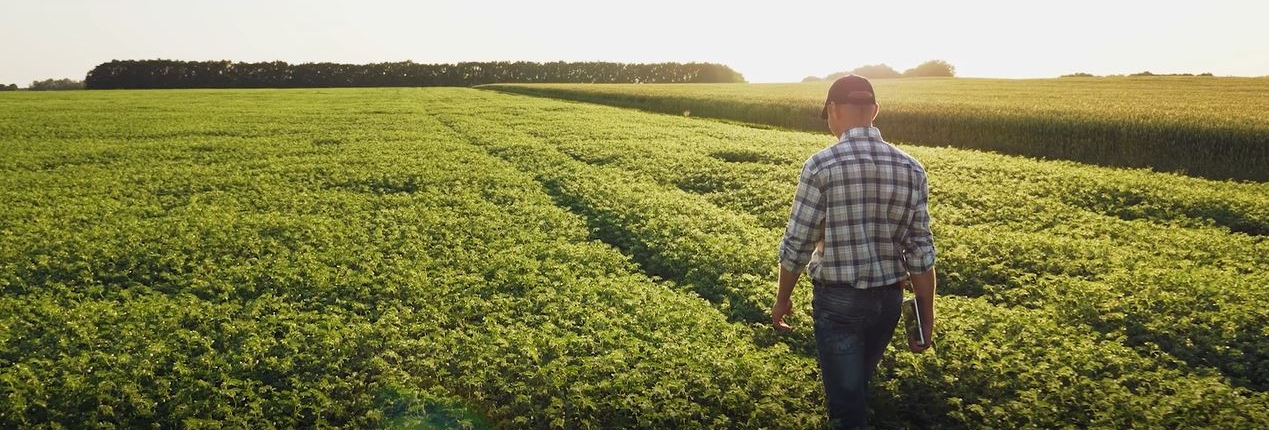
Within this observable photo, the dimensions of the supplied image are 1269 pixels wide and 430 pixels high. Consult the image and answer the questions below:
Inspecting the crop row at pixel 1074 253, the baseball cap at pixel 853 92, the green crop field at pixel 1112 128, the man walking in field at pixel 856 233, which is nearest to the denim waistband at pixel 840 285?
the man walking in field at pixel 856 233

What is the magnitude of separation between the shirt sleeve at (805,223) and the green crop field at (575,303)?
2.23 m

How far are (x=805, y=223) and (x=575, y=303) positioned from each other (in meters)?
4.95

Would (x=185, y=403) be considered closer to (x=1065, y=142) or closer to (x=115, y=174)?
(x=115, y=174)

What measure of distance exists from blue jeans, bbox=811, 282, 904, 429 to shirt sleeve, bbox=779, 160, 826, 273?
305 mm

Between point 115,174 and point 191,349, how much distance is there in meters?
15.1

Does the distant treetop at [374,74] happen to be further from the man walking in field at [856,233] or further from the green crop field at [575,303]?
the man walking in field at [856,233]

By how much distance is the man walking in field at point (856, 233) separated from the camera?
489 centimetres

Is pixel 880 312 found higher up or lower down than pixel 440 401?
higher up

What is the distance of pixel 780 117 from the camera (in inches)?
1727

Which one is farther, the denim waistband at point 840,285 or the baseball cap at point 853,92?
the denim waistband at point 840,285

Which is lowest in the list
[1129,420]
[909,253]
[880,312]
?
[1129,420]

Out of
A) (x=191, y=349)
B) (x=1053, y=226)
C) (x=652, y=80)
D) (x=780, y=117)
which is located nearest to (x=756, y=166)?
(x=1053, y=226)

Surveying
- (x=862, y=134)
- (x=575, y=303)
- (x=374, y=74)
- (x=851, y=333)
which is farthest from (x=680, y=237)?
(x=374, y=74)

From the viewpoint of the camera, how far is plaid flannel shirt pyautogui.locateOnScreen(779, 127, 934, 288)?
488 centimetres
